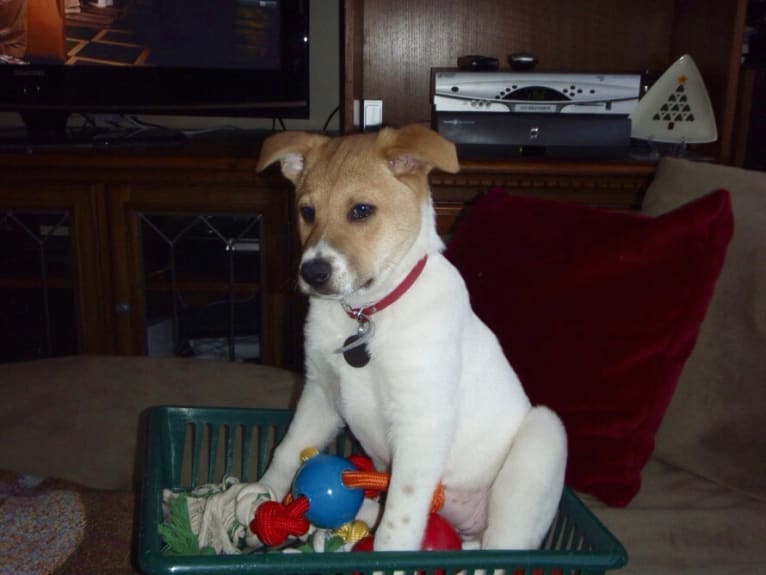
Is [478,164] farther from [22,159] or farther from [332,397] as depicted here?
[22,159]

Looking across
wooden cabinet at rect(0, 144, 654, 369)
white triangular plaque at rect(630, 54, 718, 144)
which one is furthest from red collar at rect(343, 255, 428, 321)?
white triangular plaque at rect(630, 54, 718, 144)

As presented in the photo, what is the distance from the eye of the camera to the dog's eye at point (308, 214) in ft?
4.17

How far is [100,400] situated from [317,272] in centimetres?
79

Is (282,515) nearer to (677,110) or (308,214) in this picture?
(308,214)

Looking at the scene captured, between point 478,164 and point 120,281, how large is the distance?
1122 millimetres

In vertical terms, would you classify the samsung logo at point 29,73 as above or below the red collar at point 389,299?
above

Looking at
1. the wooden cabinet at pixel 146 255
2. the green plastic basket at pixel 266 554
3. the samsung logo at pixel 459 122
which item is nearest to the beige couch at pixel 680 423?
the green plastic basket at pixel 266 554

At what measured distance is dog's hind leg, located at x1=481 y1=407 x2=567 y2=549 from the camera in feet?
3.64

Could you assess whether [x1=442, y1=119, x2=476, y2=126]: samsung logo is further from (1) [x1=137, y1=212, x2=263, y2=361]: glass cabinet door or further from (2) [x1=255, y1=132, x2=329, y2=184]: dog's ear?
(2) [x1=255, y1=132, x2=329, y2=184]: dog's ear

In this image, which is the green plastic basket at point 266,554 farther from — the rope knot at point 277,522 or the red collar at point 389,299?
the red collar at point 389,299

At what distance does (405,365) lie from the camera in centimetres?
112

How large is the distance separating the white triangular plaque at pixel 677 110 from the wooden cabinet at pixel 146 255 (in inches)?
43.8

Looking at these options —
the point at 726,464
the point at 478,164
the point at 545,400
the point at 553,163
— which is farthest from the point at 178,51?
the point at 726,464

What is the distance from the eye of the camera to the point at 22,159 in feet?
6.96
